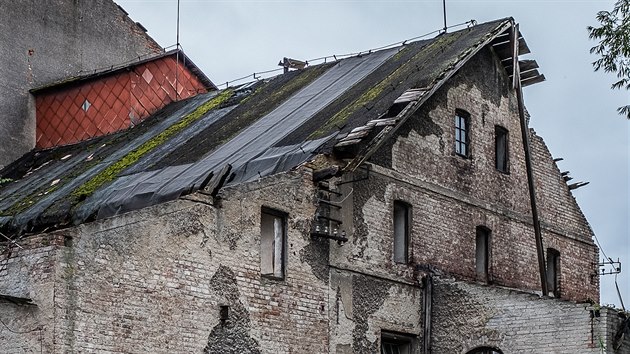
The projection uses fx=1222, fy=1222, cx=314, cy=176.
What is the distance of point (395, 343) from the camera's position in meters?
22.2

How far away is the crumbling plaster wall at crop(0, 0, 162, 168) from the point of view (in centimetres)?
2714

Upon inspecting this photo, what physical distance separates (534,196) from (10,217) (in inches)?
422

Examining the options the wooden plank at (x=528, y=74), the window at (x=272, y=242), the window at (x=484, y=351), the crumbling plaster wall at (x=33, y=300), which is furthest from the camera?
the wooden plank at (x=528, y=74)

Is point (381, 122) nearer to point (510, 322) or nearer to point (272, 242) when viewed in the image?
point (272, 242)

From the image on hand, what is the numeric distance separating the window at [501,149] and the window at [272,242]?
6.92 meters

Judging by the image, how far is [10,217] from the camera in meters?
20.8

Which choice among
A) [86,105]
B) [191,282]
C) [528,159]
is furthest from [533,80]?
[191,282]

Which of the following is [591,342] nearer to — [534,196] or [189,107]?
[534,196]

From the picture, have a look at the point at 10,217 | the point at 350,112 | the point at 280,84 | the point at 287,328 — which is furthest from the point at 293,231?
the point at 280,84

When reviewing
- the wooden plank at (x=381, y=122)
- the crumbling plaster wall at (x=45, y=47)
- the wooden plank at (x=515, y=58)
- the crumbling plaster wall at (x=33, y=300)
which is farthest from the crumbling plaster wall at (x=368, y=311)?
the crumbling plaster wall at (x=45, y=47)

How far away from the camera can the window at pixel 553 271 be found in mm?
26297

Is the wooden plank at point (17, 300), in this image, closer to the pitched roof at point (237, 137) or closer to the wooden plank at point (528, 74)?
the pitched roof at point (237, 137)

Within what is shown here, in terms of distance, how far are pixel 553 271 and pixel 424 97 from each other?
6.17 m

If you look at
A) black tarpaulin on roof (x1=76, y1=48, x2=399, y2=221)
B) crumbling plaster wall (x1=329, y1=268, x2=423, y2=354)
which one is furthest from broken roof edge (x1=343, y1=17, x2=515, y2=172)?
crumbling plaster wall (x1=329, y1=268, x2=423, y2=354)
